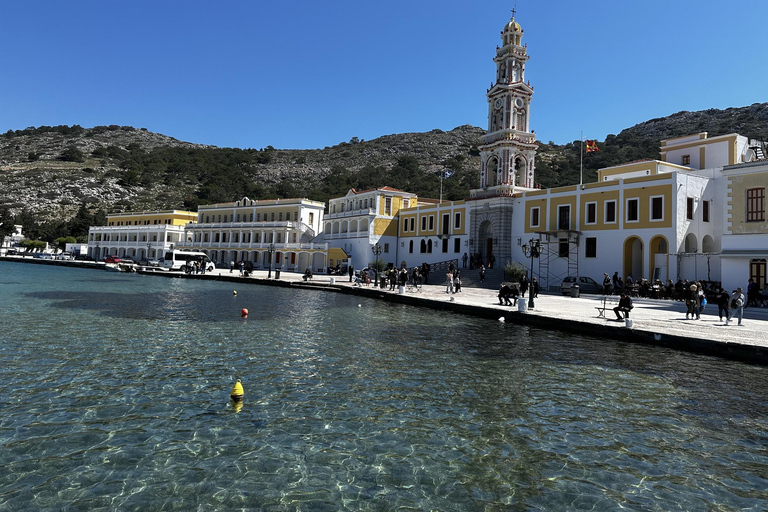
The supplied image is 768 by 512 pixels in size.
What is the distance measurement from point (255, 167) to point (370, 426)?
5394 inches

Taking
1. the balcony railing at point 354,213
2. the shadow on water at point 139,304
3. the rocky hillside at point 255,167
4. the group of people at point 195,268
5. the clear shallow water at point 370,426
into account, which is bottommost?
the clear shallow water at point 370,426

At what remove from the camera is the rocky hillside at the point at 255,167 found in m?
101

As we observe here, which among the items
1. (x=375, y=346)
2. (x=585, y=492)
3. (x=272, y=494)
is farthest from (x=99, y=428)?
(x=375, y=346)

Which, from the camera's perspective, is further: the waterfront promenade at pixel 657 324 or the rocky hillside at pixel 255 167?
the rocky hillside at pixel 255 167

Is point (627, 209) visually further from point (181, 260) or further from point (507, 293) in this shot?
point (181, 260)

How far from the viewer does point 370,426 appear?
731 centimetres

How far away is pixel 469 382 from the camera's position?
9984 mm

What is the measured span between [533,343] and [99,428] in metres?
11.7

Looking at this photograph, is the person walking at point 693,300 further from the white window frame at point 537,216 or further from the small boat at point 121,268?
the small boat at point 121,268

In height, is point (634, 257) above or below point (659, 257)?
above

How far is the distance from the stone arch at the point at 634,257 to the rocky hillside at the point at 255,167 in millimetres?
51440

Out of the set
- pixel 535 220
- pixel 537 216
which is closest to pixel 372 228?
pixel 535 220

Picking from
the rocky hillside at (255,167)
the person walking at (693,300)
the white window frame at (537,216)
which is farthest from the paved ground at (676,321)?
the rocky hillside at (255,167)

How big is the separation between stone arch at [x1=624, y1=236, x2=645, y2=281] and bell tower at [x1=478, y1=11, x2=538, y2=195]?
11.6 meters
